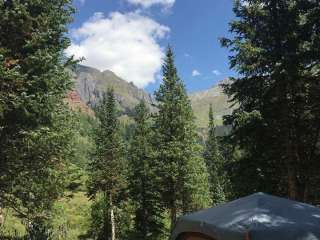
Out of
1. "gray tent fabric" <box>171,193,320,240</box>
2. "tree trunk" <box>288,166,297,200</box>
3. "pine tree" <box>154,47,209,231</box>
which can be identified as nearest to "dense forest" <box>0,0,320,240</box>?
"tree trunk" <box>288,166,297,200</box>

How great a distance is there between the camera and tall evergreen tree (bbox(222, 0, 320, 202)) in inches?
691

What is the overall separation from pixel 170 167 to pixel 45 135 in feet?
56.2

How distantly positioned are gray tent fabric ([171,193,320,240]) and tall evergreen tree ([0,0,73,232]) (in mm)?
7652

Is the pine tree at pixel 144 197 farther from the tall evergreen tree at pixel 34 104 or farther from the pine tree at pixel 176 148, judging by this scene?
the tall evergreen tree at pixel 34 104

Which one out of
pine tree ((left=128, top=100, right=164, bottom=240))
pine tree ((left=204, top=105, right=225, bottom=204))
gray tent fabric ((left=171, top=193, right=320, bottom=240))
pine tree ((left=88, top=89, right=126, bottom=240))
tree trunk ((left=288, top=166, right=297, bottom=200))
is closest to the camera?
gray tent fabric ((left=171, top=193, right=320, bottom=240))

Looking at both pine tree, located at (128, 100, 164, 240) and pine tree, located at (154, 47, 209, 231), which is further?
pine tree, located at (128, 100, 164, 240)

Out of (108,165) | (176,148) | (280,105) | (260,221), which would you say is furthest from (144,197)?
(260,221)

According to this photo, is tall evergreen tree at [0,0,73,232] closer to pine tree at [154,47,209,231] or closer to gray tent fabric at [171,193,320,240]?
gray tent fabric at [171,193,320,240]

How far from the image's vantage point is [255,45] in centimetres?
1891

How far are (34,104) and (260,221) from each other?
30.2 ft

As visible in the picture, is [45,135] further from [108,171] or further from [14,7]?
[108,171]

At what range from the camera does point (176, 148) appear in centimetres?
3200

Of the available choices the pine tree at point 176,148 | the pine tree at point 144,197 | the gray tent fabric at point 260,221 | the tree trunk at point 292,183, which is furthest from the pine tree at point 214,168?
the gray tent fabric at point 260,221

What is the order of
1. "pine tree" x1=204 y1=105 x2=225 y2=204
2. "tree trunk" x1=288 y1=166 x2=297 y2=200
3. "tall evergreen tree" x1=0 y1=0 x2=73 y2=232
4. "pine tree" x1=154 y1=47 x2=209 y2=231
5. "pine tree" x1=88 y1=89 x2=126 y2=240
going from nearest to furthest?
"tall evergreen tree" x1=0 y1=0 x2=73 y2=232 < "tree trunk" x1=288 y1=166 x2=297 y2=200 < "pine tree" x1=154 y1=47 x2=209 y2=231 < "pine tree" x1=88 y1=89 x2=126 y2=240 < "pine tree" x1=204 y1=105 x2=225 y2=204
